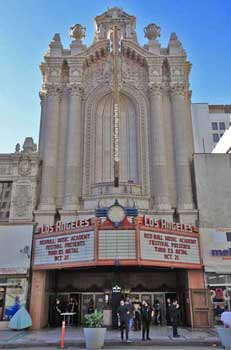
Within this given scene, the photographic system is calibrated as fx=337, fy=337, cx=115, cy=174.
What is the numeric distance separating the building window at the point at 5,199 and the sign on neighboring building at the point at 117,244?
7.76 m

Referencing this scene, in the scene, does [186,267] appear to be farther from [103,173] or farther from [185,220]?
[103,173]

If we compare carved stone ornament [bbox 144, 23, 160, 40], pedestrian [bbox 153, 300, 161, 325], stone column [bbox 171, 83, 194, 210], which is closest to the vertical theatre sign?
stone column [bbox 171, 83, 194, 210]

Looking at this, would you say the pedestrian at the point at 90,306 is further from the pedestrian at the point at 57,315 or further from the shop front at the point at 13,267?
the shop front at the point at 13,267

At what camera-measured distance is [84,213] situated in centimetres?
2291

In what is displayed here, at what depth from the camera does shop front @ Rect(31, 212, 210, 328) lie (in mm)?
18984

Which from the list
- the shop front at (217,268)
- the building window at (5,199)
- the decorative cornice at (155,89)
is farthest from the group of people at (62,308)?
the decorative cornice at (155,89)

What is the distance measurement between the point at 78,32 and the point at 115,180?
15414mm

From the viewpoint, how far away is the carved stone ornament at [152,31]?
29.8 metres

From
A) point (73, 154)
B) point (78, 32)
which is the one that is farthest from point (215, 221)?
point (78, 32)

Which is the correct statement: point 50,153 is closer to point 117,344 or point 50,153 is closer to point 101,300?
point 101,300

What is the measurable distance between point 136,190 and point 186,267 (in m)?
6.36

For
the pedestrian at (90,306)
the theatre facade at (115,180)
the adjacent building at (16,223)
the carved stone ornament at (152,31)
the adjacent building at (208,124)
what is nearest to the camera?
the theatre facade at (115,180)

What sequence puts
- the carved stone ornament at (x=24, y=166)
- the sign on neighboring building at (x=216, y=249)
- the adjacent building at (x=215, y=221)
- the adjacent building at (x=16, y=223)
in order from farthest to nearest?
the carved stone ornament at (x=24, y=166) < the sign on neighboring building at (x=216, y=249) < the adjacent building at (x=215, y=221) < the adjacent building at (x=16, y=223)

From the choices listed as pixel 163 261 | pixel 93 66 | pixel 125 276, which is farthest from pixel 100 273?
pixel 93 66
